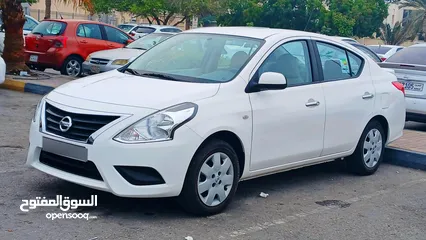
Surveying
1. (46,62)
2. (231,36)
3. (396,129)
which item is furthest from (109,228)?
(46,62)

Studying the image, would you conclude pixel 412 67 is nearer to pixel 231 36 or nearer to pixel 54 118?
pixel 231 36

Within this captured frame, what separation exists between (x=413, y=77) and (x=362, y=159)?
3.46m

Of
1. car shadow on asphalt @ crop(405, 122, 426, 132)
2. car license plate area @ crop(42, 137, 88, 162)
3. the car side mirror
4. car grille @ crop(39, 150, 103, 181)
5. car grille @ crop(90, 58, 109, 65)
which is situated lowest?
car shadow on asphalt @ crop(405, 122, 426, 132)

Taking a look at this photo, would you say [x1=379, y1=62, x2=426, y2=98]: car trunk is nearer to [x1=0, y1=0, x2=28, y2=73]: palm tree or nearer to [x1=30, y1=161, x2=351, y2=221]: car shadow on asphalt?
[x1=30, y1=161, x2=351, y2=221]: car shadow on asphalt

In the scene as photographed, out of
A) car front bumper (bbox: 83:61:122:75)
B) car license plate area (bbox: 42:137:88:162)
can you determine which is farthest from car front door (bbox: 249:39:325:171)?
car front bumper (bbox: 83:61:122:75)

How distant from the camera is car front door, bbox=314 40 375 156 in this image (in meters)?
7.18

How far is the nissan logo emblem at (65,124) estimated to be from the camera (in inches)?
221

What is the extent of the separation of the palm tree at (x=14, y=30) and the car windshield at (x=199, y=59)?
7587mm

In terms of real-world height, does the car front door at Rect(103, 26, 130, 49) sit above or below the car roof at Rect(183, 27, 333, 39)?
below

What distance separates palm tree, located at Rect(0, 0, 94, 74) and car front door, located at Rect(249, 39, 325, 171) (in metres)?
8.16

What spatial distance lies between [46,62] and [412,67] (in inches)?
352

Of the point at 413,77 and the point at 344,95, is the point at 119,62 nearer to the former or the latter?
the point at 413,77

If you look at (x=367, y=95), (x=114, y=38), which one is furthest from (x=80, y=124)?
(x=114, y=38)

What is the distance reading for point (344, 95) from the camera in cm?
737
